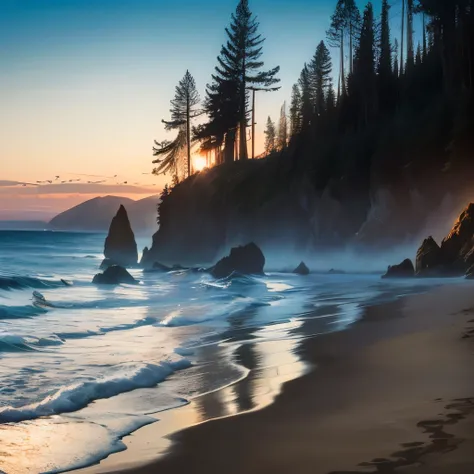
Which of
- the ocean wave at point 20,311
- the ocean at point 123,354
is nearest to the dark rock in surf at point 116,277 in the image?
the ocean at point 123,354

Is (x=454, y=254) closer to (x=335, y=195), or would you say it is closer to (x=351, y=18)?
(x=335, y=195)

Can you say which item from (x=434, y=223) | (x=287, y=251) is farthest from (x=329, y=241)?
(x=434, y=223)

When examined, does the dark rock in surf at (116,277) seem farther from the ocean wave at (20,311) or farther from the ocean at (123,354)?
the ocean wave at (20,311)

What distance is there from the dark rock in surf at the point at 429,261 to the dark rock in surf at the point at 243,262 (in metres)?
11.9

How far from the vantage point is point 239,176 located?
5800 centimetres

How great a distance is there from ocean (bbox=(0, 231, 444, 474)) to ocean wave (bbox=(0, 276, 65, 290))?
6078 mm

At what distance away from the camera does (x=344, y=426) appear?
17.6 ft

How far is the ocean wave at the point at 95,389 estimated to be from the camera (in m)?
6.96

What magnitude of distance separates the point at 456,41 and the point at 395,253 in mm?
14080

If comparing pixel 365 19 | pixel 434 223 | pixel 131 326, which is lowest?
pixel 131 326

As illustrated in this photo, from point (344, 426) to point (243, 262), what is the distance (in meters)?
33.0

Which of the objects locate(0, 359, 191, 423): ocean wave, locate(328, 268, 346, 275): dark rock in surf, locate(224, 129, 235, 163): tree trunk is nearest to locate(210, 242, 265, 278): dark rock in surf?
locate(328, 268, 346, 275): dark rock in surf

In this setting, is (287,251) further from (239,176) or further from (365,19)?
(365,19)

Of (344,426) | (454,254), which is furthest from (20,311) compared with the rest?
(344,426)
